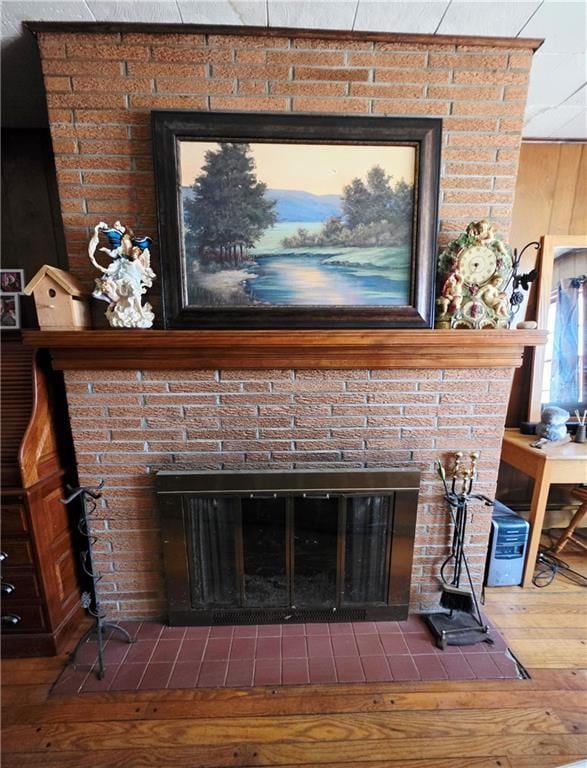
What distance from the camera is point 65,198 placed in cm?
138

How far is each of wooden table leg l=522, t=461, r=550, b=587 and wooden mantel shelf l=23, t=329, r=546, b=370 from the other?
0.72 meters

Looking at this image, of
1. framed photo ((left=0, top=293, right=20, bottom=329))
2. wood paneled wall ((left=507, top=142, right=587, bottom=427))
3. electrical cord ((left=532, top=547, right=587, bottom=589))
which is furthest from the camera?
wood paneled wall ((left=507, top=142, right=587, bottom=427))

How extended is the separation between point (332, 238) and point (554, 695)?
200cm

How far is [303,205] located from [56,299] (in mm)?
1051

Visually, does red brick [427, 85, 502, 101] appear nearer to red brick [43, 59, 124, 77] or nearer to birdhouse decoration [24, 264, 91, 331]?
red brick [43, 59, 124, 77]

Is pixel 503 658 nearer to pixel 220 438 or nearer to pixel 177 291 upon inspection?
pixel 220 438

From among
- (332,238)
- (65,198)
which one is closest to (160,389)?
(65,198)

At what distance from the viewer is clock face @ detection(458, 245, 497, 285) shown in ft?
4.59

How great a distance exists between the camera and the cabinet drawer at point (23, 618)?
1.43m

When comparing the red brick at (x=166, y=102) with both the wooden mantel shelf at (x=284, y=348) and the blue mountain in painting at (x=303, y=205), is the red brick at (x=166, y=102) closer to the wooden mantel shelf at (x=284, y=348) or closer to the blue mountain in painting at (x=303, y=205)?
the blue mountain in painting at (x=303, y=205)

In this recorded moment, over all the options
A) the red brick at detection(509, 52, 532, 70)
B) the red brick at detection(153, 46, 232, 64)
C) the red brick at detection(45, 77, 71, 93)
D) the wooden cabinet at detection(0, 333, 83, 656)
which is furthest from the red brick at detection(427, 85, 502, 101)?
the wooden cabinet at detection(0, 333, 83, 656)

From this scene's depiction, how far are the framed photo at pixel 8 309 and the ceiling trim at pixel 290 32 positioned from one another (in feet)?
3.64

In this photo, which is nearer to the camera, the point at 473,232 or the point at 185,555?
the point at 473,232

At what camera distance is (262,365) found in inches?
57.4
